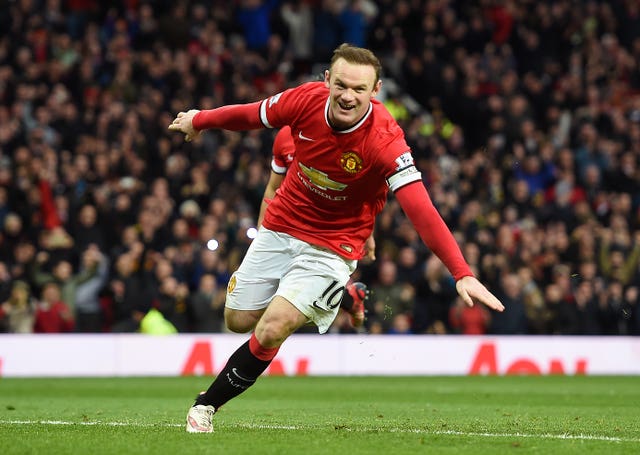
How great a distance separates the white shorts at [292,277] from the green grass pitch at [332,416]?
0.81 metres

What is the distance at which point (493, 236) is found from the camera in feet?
65.3

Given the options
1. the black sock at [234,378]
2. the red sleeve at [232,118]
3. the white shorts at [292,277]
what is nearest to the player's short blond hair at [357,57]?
the red sleeve at [232,118]

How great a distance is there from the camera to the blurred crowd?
1772 cm

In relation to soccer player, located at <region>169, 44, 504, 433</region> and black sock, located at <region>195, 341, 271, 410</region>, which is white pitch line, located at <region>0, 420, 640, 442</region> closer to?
black sock, located at <region>195, 341, 271, 410</region>

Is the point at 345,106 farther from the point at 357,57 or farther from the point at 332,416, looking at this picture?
the point at 332,416

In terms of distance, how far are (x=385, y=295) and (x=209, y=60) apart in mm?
5554

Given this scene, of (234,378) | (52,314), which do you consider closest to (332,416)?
(234,378)

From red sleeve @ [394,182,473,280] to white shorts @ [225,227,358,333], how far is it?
0.79 m

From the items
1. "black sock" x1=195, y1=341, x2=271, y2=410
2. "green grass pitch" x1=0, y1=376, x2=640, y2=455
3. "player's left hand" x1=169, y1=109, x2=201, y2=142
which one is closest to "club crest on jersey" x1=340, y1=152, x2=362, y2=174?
"player's left hand" x1=169, y1=109, x2=201, y2=142

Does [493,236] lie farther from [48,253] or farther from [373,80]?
[373,80]

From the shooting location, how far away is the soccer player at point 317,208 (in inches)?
294

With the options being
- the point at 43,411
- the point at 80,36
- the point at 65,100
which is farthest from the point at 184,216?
the point at 43,411

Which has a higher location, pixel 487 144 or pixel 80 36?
pixel 80 36

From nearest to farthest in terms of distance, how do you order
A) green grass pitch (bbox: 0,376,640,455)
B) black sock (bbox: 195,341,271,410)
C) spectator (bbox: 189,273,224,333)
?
green grass pitch (bbox: 0,376,640,455) < black sock (bbox: 195,341,271,410) < spectator (bbox: 189,273,224,333)
